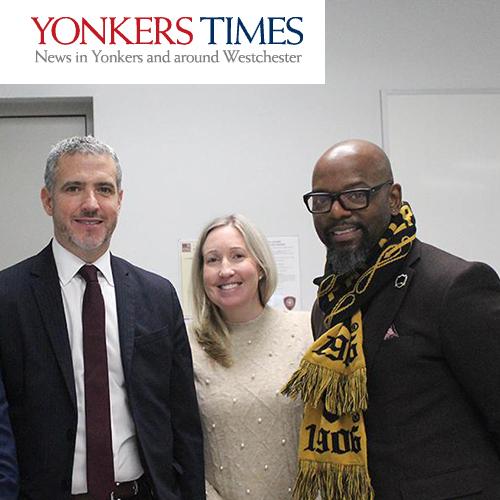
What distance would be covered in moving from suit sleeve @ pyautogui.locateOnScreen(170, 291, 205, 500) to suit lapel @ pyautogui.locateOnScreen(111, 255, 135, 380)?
166 millimetres

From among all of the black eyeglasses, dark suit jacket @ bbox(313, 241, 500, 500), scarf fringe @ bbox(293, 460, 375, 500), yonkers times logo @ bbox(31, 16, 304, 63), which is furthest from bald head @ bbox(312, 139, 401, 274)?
yonkers times logo @ bbox(31, 16, 304, 63)

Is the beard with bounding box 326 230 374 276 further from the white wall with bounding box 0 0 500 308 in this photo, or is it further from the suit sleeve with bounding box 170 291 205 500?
the white wall with bounding box 0 0 500 308

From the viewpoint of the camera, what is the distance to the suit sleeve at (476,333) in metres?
1.47

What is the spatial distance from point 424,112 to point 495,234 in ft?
2.19

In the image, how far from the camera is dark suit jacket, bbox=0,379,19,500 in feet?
5.13

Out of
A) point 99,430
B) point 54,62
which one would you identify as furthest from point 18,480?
point 54,62

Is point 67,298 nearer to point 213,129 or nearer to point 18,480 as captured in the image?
point 18,480

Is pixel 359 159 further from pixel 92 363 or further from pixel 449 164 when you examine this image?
pixel 449 164

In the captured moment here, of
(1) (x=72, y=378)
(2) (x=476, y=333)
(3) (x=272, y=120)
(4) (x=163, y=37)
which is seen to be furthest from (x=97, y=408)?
(3) (x=272, y=120)

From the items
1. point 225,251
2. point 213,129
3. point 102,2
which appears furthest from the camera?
point 213,129

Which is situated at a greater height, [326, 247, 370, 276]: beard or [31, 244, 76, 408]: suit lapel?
[326, 247, 370, 276]: beard

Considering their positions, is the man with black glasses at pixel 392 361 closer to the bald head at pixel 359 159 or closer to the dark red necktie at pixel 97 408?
the bald head at pixel 359 159

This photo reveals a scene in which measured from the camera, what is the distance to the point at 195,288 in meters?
2.16

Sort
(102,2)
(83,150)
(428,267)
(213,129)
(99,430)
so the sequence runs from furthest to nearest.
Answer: (213,129) → (102,2) → (83,150) → (99,430) → (428,267)
